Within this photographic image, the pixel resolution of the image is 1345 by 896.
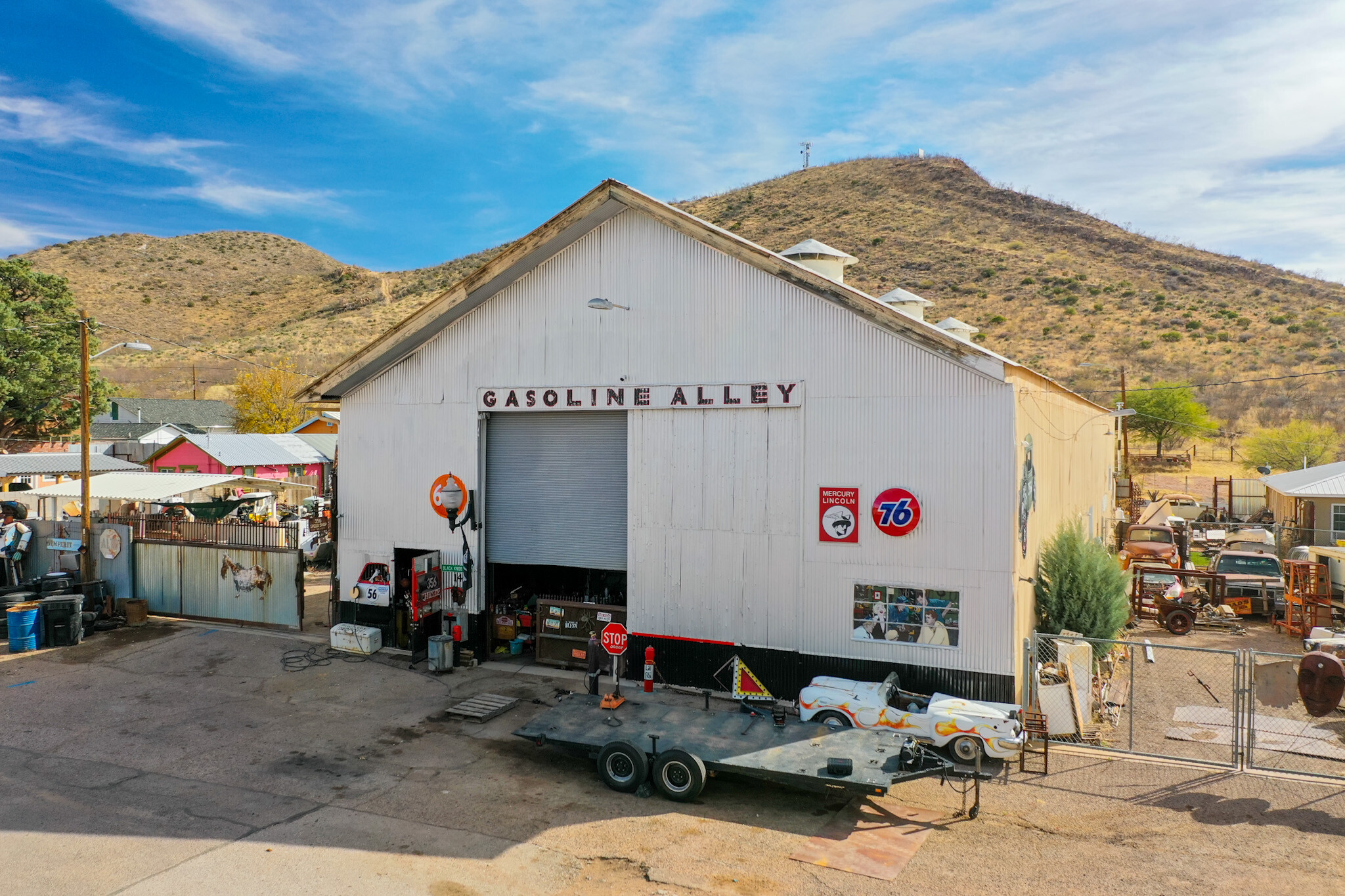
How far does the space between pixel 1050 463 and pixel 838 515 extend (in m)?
5.91

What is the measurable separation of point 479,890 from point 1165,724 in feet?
38.4

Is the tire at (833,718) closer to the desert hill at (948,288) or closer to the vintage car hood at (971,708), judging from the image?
the vintage car hood at (971,708)

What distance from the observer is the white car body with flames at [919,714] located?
1178cm

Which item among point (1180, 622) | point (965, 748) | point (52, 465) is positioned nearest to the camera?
point (965, 748)

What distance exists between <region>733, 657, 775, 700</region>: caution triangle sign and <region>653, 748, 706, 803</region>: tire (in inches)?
152

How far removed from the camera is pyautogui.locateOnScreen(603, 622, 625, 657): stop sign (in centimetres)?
1491

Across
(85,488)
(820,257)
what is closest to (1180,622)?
(820,257)

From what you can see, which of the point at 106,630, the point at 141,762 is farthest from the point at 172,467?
the point at 141,762

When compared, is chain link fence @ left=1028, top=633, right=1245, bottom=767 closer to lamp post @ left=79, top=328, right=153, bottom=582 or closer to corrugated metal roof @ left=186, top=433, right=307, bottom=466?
lamp post @ left=79, top=328, right=153, bottom=582

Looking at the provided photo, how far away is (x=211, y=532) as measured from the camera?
2073 centimetres

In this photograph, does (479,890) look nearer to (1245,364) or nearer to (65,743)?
(65,743)

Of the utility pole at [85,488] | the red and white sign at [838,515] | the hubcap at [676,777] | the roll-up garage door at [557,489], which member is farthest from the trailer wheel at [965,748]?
the utility pole at [85,488]

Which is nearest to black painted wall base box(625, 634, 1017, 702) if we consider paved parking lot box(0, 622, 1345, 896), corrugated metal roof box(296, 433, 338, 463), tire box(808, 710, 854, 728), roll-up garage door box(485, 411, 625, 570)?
tire box(808, 710, 854, 728)

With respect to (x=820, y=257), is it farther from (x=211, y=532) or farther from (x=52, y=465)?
(x=52, y=465)
